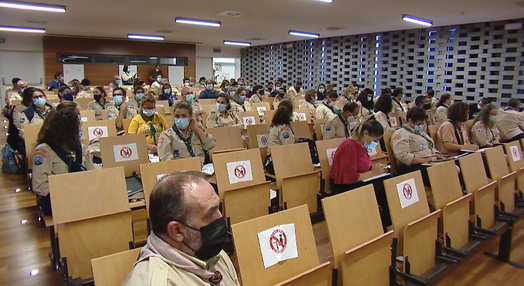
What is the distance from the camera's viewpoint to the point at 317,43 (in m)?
13.6

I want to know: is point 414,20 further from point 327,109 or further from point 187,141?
point 187,141

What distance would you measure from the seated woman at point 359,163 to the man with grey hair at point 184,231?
2.36 metres

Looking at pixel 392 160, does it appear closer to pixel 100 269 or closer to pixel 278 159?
pixel 278 159

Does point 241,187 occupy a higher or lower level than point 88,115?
lower

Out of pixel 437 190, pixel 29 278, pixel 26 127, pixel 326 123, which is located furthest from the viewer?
pixel 326 123

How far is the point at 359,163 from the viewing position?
3590 millimetres

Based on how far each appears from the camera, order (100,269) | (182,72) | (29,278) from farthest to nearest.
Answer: (182,72) → (29,278) → (100,269)

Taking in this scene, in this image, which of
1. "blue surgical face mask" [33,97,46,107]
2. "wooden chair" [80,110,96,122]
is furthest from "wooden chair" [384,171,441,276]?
"blue surgical face mask" [33,97,46,107]

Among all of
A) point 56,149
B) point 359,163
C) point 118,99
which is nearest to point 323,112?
point 359,163

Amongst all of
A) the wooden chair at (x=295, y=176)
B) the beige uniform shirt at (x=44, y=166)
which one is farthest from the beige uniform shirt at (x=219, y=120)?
the beige uniform shirt at (x=44, y=166)

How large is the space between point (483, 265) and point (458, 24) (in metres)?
8.02

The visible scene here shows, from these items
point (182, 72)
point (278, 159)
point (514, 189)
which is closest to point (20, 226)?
point (278, 159)

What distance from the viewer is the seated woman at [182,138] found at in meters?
3.88

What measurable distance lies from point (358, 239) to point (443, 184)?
133 centimetres
